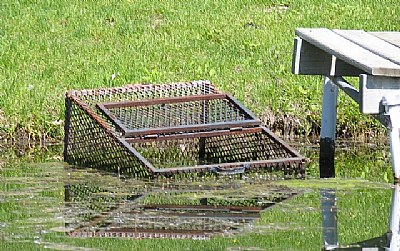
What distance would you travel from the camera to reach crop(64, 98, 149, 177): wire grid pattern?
8797mm

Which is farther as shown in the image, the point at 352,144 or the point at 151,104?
→ the point at 352,144

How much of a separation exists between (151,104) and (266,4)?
5686 mm

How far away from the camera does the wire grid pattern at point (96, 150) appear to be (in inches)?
346

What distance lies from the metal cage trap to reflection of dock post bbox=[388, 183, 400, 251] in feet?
3.19

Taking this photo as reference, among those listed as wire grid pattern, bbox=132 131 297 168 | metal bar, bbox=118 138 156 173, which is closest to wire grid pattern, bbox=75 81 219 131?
wire grid pattern, bbox=132 131 297 168

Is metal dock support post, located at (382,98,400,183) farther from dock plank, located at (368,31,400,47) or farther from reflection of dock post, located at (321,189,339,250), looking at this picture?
dock plank, located at (368,31,400,47)

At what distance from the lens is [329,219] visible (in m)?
7.34

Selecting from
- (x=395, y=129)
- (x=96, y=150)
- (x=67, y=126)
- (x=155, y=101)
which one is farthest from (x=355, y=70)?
(x=67, y=126)

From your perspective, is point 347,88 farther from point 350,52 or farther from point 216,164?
point 216,164

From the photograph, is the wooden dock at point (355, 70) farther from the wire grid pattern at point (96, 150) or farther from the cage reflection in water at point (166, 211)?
the wire grid pattern at point (96, 150)

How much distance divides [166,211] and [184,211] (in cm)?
12

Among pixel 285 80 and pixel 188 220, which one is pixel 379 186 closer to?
pixel 188 220

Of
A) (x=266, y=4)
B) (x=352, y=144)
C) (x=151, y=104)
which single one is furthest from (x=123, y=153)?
(x=266, y=4)

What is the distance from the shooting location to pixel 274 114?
35.2ft
